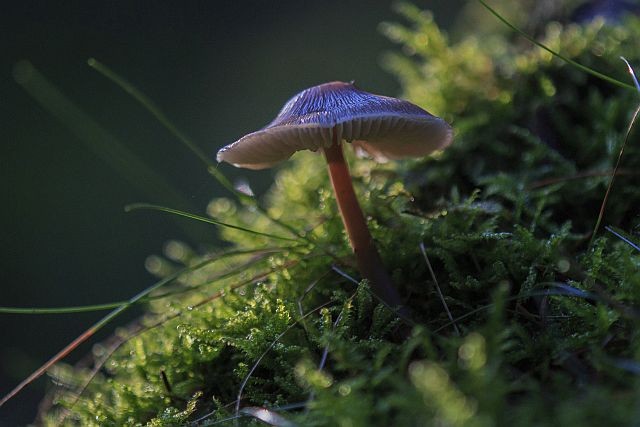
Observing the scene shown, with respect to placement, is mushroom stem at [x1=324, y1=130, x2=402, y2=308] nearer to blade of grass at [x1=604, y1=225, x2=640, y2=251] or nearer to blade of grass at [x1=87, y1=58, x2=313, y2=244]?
blade of grass at [x1=87, y1=58, x2=313, y2=244]

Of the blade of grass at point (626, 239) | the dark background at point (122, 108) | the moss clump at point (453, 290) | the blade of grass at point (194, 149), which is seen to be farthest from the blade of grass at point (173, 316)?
the dark background at point (122, 108)

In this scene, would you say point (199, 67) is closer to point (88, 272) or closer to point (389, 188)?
point (88, 272)

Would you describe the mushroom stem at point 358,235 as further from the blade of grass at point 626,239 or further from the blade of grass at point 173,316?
the blade of grass at point 626,239

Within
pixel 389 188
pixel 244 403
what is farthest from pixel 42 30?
pixel 244 403

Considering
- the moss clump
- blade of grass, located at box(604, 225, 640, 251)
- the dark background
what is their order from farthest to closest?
the dark background → blade of grass, located at box(604, 225, 640, 251) → the moss clump

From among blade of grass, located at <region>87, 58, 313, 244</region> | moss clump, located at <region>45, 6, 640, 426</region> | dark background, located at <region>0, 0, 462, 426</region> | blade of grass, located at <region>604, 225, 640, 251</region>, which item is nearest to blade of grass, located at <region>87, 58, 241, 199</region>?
blade of grass, located at <region>87, 58, 313, 244</region>

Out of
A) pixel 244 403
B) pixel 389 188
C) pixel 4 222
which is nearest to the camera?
pixel 244 403

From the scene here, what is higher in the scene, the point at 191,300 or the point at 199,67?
the point at 199,67
